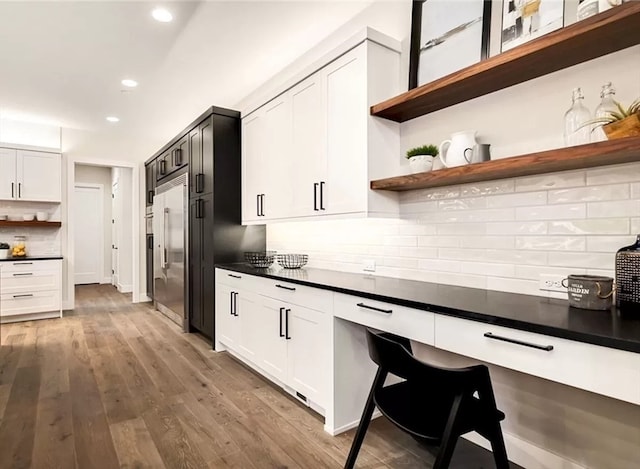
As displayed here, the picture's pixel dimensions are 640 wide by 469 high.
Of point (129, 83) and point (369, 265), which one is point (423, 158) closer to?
point (369, 265)

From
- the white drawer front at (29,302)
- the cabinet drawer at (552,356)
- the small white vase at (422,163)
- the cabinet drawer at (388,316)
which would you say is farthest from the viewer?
the white drawer front at (29,302)

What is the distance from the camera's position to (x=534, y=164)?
1538mm

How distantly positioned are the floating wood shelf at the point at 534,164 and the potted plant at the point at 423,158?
101 mm

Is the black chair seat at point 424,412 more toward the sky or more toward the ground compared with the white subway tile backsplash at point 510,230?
more toward the ground

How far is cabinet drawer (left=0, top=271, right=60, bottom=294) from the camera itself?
475cm

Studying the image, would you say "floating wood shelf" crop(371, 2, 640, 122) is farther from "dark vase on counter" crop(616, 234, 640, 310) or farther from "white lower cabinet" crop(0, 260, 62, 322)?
"white lower cabinet" crop(0, 260, 62, 322)

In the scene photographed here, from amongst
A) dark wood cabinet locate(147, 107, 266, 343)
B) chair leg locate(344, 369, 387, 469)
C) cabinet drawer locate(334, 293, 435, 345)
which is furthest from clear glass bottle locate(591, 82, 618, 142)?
dark wood cabinet locate(147, 107, 266, 343)

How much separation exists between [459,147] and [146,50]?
2916 millimetres

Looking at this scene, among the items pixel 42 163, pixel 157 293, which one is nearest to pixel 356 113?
pixel 157 293

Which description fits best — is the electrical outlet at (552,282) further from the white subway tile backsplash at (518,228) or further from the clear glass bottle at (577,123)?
the clear glass bottle at (577,123)

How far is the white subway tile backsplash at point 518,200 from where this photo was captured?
1729mm

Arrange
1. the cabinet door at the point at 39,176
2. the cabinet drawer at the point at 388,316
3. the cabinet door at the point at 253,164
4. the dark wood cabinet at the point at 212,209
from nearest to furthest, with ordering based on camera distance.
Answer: the cabinet drawer at the point at 388,316, the cabinet door at the point at 253,164, the dark wood cabinet at the point at 212,209, the cabinet door at the point at 39,176

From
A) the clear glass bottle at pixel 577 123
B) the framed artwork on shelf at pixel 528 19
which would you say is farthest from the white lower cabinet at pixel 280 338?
the framed artwork on shelf at pixel 528 19

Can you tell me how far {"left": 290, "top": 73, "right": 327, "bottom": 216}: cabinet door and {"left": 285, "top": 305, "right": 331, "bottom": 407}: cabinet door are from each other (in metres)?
0.78
